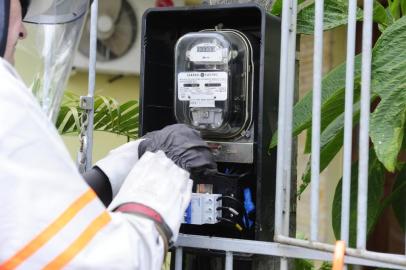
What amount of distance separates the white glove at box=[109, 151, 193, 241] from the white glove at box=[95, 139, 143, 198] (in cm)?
20

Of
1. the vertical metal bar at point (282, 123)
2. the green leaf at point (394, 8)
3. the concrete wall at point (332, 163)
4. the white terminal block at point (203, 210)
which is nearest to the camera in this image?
the vertical metal bar at point (282, 123)

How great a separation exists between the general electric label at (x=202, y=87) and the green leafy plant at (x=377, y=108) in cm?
20

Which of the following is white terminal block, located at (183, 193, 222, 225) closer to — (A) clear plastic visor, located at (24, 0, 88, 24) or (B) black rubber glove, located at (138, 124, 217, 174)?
(B) black rubber glove, located at (138, 124, 217, 174)

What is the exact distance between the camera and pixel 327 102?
1.88 metres

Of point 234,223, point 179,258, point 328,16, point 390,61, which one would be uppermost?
point 328,16

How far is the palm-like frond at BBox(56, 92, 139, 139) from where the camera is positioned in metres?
2.87

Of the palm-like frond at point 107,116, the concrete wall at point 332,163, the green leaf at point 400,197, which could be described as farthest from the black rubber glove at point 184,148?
the concrete wall at point 332,163

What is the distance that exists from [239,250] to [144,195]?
0.42m

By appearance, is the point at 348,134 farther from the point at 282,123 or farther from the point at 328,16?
the point at 328,16

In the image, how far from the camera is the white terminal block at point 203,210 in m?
1.95

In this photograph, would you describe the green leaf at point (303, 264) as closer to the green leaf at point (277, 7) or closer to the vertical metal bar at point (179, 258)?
the vertical metal bar at point (179, 258)

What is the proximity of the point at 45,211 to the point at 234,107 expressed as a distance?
2.55 feet

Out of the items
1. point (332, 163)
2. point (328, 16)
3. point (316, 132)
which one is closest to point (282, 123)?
point (316, 132)

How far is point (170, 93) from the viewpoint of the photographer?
2.26 meters
